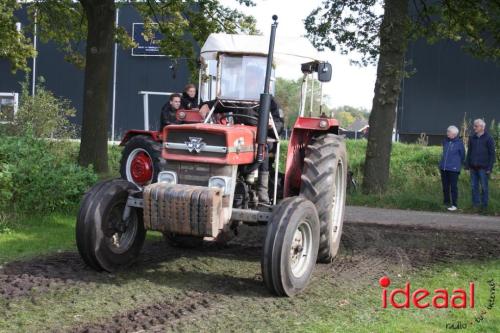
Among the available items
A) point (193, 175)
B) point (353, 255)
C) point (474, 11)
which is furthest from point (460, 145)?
point (193, 175)

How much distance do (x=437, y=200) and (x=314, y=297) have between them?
8629mm

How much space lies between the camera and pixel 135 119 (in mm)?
31125

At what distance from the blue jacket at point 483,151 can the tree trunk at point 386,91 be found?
2006 mm

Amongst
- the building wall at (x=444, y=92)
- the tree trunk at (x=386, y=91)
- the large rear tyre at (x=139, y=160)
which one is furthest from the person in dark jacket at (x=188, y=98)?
the building wall at (x=444, y=92)

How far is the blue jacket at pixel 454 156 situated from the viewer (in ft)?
44.1

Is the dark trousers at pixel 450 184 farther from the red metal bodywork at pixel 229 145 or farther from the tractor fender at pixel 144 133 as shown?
the red metal bodywork at pixel 229 145

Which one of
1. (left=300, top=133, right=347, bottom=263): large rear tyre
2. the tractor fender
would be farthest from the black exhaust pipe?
the tractor fender

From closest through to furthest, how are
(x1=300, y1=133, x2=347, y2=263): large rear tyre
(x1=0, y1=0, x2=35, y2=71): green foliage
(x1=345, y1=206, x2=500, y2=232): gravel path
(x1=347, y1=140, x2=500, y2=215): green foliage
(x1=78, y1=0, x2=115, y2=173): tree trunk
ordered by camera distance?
(x1=300, y1=133, x2=347, y2=263): large rear tyre
(x1=345, y1=206, x2=500, y2=232): gravel path
(x1=78, y1=0, x2=115, y2=173): tree trunk
(x1=347, y1=140, x2=500, y2=215): green foliage
(x1=0, y1=0, x2=35, y2=71): green foliage

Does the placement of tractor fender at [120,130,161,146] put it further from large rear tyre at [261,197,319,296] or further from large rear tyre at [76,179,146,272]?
large rear tyre at [261,197,319,296]

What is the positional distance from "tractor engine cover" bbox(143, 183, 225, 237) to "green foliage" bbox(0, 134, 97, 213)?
346cm

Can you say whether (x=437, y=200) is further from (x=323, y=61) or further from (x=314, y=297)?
(x=314, y=297)

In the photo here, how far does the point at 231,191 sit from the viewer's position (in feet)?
22.3

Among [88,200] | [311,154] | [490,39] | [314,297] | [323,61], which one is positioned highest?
[490,39]

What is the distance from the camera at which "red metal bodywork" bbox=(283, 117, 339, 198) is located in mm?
7680
